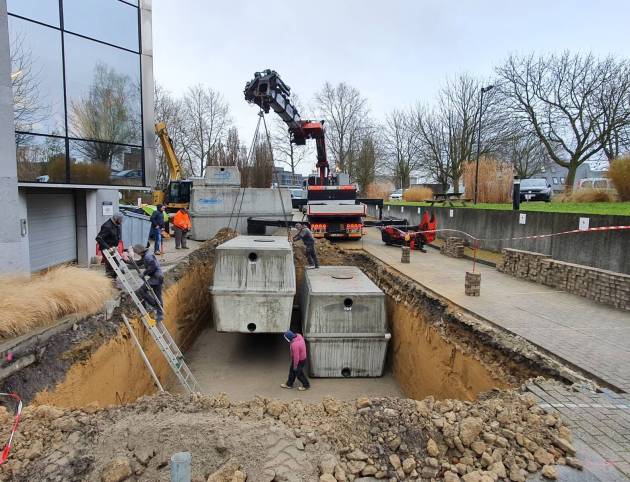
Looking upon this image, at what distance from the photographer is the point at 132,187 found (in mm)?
11672

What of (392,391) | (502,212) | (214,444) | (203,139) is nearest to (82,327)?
(214,444)

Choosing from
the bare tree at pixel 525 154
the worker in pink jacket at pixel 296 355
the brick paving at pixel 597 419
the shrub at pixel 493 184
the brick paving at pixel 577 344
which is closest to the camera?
the brick paving at pixel 597 419

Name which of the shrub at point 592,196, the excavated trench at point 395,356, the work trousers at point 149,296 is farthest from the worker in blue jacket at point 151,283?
the shrub at point 592,196

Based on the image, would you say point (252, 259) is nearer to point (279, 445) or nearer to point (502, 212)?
point (279, 445)

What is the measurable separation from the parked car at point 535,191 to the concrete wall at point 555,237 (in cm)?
864

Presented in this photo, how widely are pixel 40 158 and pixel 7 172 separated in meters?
1.48

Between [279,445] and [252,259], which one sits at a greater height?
[252,259]

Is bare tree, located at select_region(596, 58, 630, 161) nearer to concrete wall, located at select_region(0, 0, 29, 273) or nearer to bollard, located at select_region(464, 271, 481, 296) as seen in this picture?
bollard, located at select_region(464, 271, 481, 296)

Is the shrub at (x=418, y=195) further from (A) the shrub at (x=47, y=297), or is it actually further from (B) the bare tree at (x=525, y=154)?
(A) the shrub at (x=47, y=297)

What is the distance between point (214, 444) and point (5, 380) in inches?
123

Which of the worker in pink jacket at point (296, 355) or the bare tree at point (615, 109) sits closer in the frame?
the worker in pink jacket at point (296, 355)

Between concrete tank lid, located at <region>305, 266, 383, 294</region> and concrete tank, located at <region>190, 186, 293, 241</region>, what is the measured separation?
6.44 meters

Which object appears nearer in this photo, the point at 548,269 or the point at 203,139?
the point at 548,269

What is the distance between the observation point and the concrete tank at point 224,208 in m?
18.1
